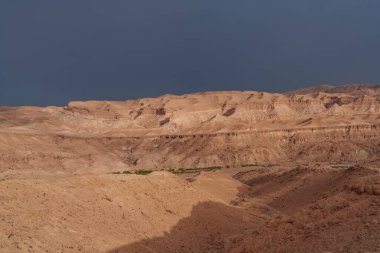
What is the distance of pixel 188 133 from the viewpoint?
8200cm

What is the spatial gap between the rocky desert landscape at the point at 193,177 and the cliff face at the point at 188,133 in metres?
0.27

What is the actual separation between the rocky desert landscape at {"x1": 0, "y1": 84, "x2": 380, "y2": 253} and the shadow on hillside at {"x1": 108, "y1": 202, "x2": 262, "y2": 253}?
0.23ft

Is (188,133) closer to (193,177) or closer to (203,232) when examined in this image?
(193,177)

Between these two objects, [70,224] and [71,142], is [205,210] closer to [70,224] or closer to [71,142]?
[70,224]

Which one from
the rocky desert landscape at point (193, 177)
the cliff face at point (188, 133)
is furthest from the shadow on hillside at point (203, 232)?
the cliff face at point (188, 133)

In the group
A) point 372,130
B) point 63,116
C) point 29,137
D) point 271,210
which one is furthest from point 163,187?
point 63,116

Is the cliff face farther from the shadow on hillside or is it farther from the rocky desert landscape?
the shadow on hillside

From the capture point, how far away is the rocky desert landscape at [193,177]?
14.1 meters

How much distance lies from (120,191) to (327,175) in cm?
1804

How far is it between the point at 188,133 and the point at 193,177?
43241 mm

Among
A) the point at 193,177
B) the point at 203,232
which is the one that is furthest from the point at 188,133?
the point at 203,232

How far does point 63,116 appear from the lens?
95.3 meters

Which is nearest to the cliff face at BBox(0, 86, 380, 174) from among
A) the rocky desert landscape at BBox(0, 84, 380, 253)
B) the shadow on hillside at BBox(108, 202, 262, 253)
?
the rocky desert landscape at BBox(0, 84, 380, 253)

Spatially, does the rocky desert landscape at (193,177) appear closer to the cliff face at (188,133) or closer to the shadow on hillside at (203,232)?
the shadow on hillside at (203,232)
